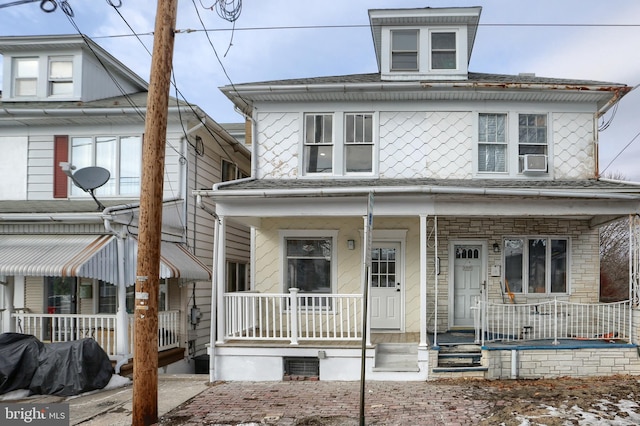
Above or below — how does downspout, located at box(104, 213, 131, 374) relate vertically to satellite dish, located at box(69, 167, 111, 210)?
below

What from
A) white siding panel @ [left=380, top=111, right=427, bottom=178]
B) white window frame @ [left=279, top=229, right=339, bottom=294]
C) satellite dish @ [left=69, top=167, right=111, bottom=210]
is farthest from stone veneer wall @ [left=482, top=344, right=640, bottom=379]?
satellite dish @ [left=69, top=167, right=111, bottom=210]

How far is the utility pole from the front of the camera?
6641 millimetres

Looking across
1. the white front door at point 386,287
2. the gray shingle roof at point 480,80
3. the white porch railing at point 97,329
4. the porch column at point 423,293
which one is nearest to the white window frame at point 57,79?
the gray shingle roof at point 480,80

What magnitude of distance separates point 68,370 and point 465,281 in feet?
26.8

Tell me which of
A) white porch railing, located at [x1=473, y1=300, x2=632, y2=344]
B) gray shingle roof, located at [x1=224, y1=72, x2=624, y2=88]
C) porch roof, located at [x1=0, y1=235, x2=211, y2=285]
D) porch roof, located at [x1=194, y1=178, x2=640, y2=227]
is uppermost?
gray shingle roof, located at [x1=224, y1=72, x2=624, y2=88]

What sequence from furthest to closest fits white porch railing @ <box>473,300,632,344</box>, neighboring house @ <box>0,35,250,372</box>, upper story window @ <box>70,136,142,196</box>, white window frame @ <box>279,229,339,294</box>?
upper story window @ <box>70,136,142,196</box> < white window frame @ <box>279,229,339,294</box> < neighboring house @ <box>0,35,250,372</box> < white porch railing @ <box>473,300,632,344</box>

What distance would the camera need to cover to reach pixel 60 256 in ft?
32.1

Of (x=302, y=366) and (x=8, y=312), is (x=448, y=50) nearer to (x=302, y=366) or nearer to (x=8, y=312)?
(x=302, y=366)

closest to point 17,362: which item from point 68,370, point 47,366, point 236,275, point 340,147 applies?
point 47,366

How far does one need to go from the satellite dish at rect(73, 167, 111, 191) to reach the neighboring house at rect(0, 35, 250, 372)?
0.74 meters

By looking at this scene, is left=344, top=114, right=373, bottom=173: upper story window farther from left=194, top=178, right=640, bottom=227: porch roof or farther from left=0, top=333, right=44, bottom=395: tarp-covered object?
left=0, top=333, right=44, bottom=395: tarp-covered object

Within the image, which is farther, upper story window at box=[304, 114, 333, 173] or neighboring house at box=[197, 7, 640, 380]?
upper story window at box=[304, 114, 333, 173]

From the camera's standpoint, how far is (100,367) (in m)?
9.16

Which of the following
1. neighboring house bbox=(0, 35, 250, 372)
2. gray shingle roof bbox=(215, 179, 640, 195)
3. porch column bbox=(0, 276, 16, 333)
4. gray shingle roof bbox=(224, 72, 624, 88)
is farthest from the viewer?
gray shingle roof bbox=(224, 72, 624, 88)
